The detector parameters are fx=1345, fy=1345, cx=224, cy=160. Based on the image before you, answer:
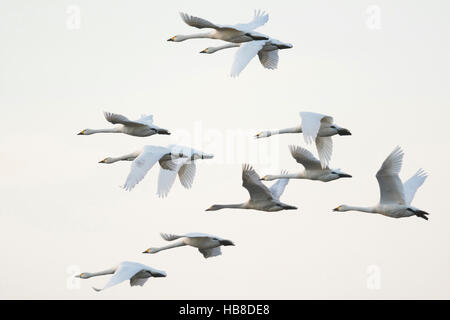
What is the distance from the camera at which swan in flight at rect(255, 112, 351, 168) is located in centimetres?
3244

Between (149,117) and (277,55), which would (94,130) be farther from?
(277,55)

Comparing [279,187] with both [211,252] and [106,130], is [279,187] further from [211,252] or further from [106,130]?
[106,130]

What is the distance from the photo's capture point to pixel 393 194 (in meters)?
33.0

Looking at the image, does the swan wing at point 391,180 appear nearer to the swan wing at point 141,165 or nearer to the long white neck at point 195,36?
the swan wing at point 141,165

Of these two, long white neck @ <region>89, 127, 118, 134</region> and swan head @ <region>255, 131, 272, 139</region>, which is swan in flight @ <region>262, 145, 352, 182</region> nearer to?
swan head @ <region>255, 131, 272, 139</region>

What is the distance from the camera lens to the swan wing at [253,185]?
32344 mm

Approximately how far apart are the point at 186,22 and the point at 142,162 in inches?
147

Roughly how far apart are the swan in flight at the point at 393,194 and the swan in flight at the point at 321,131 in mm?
1637

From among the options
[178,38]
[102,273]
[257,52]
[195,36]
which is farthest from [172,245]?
[178,38]

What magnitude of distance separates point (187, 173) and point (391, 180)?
5476 mm

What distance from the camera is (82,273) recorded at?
36.1 meters

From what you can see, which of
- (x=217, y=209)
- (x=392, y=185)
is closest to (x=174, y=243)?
(x=217, y=209)

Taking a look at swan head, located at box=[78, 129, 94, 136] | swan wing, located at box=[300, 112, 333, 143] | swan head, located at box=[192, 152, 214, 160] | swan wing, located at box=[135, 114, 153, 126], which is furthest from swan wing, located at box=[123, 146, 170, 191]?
swan head, located at box=[78, 129, 94, 136]

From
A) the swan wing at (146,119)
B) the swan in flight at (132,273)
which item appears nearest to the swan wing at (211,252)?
the swan in flight at (132,273)
